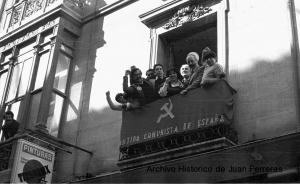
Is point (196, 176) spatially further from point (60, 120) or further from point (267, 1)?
point (60, 120)

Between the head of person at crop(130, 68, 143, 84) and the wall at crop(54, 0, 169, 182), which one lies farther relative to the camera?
the wall at crop(54, 0, 169, 182)

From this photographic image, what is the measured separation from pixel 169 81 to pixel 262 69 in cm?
197

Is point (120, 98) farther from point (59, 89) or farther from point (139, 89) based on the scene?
point (59, 89)

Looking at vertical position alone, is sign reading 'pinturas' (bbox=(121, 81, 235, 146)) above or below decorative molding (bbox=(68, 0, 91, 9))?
below

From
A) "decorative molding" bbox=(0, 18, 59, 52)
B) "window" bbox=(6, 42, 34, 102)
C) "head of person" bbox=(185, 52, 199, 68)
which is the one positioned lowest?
"head of person" bbox=(185, 52, 199, 68)

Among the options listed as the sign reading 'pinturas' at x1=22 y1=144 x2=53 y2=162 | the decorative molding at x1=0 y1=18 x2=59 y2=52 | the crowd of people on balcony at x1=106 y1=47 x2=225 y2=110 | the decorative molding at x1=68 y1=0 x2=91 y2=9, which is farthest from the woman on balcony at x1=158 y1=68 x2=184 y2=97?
the decorative molding at x1=68 y1=0 x2=91 y2=9

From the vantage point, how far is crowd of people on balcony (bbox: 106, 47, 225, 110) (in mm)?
11549

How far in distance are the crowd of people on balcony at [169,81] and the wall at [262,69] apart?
653 millimetres

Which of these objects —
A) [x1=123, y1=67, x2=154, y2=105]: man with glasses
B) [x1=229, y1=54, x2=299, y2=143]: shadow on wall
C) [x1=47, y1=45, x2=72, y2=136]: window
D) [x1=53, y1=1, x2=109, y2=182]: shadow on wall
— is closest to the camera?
[x1=229, y1=54, x2=299, y2=143]: shadow on wall

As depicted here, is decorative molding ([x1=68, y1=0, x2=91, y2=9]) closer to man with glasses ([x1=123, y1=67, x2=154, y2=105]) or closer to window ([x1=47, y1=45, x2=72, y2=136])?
window ([x1=47, y1=45, x2=72, y2=136])

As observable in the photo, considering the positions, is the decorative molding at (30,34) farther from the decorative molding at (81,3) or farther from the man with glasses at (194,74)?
the man with glasses at (194,74)

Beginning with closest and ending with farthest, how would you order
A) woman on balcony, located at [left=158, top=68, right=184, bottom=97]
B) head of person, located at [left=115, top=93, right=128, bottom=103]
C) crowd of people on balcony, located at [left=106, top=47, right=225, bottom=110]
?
crowd of people on balcony, located at [left=106, top=47, right=225, bottom=110] < woman on balcony, located at [left=158, top=68, right=184, bottom=97] < head of person, located at [left=115, top=93, right=128, bottom=103]

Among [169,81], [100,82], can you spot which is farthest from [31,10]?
[169,81]

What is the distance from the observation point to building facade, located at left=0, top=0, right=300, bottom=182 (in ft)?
34.7
